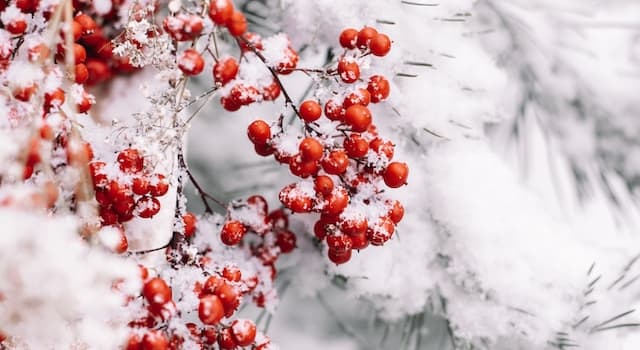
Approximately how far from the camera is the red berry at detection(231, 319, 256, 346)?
0.44 metres

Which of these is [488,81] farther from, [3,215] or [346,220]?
[3,215]

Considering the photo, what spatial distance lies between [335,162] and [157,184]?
0.41 ft

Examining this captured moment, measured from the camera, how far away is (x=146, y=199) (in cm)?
46

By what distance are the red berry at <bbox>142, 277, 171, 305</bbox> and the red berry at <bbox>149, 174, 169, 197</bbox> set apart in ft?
0.23

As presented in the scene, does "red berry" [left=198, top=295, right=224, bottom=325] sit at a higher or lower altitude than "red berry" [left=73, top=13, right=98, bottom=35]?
lower

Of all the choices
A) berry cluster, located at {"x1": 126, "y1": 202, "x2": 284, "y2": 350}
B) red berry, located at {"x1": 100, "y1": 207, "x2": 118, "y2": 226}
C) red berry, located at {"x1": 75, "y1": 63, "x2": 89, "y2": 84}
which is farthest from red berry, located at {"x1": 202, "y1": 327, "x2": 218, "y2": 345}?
red berry, located at {"x1": 75, "y1": 63, "x2": 89, "y2": 84}

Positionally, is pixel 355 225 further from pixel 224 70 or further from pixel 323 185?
Answer: pixel 224 70

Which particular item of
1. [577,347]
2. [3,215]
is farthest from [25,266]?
[577,347]

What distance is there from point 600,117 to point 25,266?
2.20 ft

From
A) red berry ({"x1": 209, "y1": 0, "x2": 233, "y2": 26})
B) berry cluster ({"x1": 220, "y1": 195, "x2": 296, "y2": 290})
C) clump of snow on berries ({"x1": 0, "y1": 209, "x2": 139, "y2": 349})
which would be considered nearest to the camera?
clump of snow on berries ({"x1": 0, "y1": 209, "x2": 139, "y2": 349})

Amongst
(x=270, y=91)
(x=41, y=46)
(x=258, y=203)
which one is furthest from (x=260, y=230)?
(x=41, y=46)

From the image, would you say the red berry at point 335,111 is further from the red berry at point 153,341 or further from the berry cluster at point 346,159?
the red berry at point 153,341

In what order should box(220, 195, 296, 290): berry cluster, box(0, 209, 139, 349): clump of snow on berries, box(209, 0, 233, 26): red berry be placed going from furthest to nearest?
1. box(220, 195, 296, 290): berry cluster
2. box(209, 0, 233, 26): red berry
3. box(0, 209, 139, 349): clump of snow on berries

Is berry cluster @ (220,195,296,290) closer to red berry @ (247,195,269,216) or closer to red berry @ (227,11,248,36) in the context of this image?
red berry @ (247,195,269,216)
